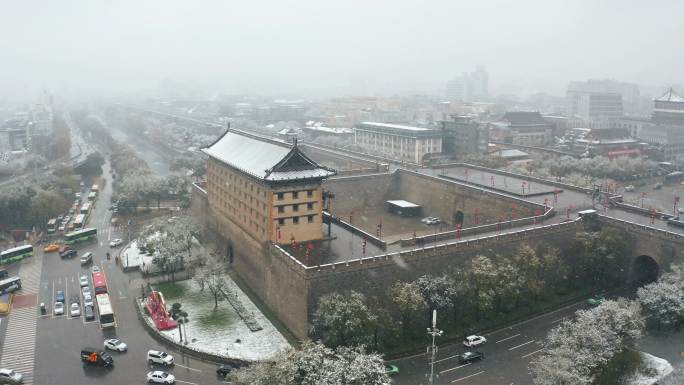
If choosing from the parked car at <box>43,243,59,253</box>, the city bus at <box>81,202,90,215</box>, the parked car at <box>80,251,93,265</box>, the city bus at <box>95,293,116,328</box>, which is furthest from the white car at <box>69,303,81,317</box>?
the city bus at <box>81,202,90,215</box>

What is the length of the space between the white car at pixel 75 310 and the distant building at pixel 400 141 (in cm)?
7046

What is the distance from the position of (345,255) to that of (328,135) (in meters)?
103

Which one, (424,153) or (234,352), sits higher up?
(424,153)

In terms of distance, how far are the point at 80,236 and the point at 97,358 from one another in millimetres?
32272

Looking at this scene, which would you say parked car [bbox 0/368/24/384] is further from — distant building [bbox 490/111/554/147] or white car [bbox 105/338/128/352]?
distant building [bbox 490/111/554/147]

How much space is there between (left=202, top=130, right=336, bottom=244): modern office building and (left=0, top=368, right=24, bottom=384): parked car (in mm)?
20126

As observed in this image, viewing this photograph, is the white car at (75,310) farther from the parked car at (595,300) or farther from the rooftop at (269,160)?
the parked car at (595,300)

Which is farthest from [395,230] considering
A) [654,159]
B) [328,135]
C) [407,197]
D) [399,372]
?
[328,135]

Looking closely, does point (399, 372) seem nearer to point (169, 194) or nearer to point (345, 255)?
point (345, 255)

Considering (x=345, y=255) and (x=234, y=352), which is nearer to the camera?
(x=234, y=352)

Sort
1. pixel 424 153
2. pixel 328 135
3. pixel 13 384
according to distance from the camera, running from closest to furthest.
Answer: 1. pixel 13 384
2. pixel 424 153
3. pixel 328 135

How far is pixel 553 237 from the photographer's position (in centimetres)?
4991

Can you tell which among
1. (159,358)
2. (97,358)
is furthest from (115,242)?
(159,358)

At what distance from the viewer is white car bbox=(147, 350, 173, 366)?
123 ft
